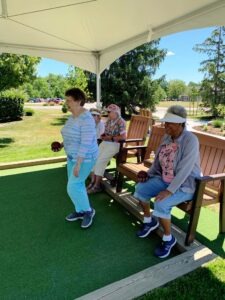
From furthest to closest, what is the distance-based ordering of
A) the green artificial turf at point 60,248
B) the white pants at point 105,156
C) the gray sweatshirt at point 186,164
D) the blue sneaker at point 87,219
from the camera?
the white pants at point 105,156 < the blue sneaker at point 87,219 < the gray sweatshirt at point 186,164 < the green artificial turf at point 60,248

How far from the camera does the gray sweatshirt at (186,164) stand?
2693mm

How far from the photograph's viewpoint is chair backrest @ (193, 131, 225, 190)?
316 cm

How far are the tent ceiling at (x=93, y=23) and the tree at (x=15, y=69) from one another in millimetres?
3563

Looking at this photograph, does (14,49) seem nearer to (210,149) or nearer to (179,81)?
(210,149)

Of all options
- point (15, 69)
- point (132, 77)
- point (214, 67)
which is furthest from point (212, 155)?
point (214, 67)

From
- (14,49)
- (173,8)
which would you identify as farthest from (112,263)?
(14,49)

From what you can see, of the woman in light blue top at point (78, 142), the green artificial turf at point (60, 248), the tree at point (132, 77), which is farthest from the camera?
the tree at point (132, 77)

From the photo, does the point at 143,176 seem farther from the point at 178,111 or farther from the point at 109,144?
the point at 109,144

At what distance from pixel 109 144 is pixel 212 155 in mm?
1664

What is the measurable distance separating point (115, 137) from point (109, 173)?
91cm

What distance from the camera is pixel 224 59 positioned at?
29.4 m

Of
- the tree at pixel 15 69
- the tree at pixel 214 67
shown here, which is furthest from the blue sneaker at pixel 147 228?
the tree at pixel 214 67

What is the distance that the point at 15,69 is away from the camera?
31.3ft

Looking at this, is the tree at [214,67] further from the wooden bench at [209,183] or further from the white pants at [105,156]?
the wooden bench at [209,183]
